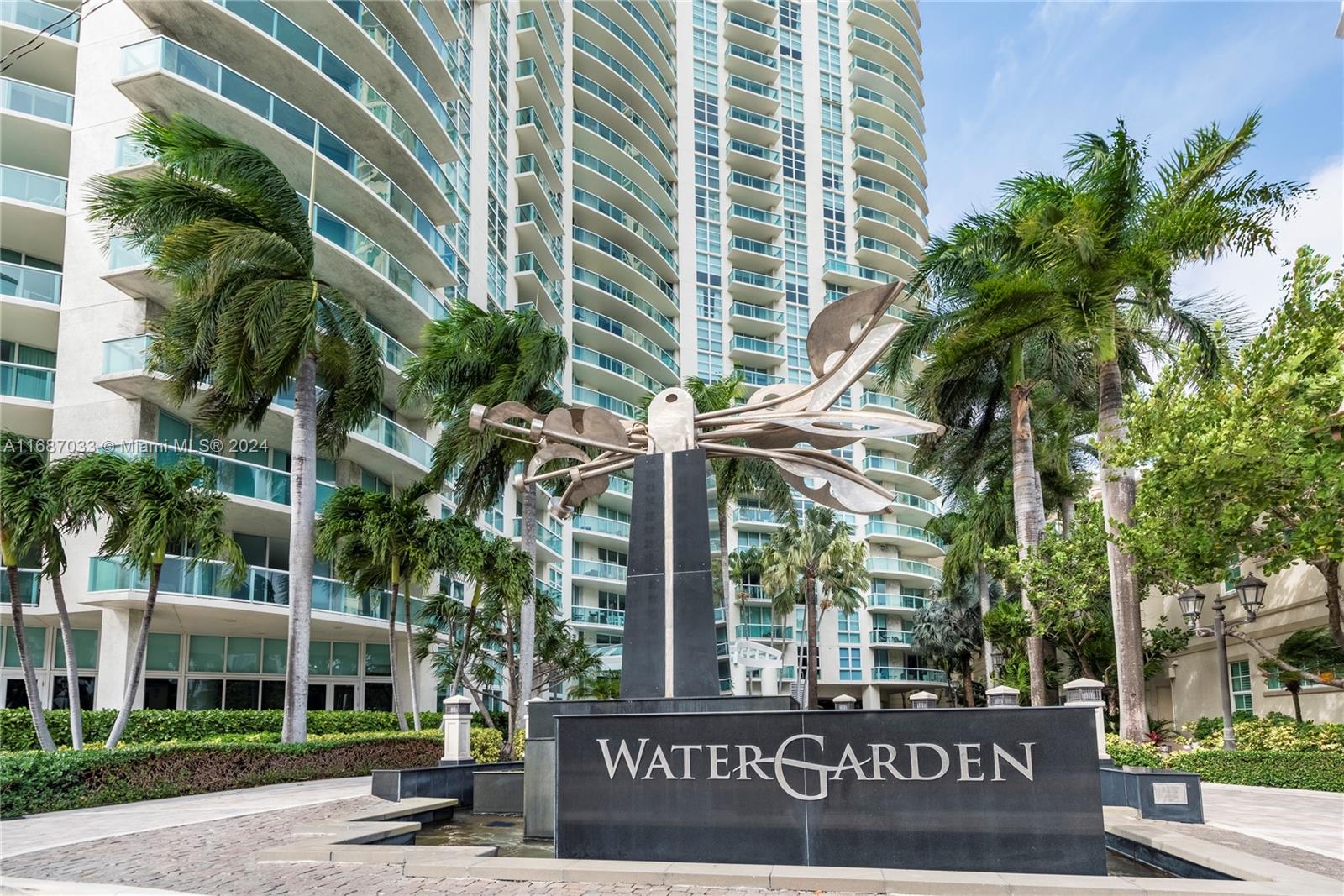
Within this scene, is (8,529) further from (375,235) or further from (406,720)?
(375,235)

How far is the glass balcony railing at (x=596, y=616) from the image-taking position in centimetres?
5391

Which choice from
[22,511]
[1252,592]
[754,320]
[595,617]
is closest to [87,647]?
[22,511]

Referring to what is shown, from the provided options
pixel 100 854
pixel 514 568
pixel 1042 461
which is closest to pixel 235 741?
pixel 514 568

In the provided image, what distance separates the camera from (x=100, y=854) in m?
10.6

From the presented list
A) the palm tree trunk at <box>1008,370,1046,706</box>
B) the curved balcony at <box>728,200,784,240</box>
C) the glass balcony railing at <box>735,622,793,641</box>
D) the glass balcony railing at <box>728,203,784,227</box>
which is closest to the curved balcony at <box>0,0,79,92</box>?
the palm tree trunk at <box>1008,370,1046,706</box>

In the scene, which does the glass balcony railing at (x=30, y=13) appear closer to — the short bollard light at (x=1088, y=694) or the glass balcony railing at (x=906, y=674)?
the short bollard light at (x=1088, y=694)

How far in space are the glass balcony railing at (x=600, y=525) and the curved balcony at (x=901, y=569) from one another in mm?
19415

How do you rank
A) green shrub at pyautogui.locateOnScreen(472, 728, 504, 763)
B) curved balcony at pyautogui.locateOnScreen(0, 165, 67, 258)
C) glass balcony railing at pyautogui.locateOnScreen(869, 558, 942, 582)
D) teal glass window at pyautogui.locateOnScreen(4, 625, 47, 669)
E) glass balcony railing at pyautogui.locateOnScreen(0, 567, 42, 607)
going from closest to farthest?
glass balcony railing at pyautogui.locateOnScreen(0, 567, 42, 607) < teal glass window at pyautogui.locateOnScreen(4, 625, 47, 669) < green shrub at pyautogui.locateOnScreen(472, 728, 504, 763) < curved balcony at pyautogui.locateOnScreen(0, 165, 67, 258) < glass balcony railing at pyautogui.locateOnScreen(869, 558, 942, 582)

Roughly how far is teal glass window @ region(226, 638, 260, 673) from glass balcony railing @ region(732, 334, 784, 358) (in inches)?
1792

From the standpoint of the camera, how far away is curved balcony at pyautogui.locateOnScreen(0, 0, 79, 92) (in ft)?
84.0

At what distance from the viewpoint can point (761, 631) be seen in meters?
64.8

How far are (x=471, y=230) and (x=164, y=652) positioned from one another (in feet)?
74.1

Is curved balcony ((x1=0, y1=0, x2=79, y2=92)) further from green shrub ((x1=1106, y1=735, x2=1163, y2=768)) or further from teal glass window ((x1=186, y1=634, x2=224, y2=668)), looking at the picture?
green shrub ((x1=1106, y1=735, x2=1163, y2=768))

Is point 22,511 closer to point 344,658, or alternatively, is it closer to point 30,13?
point 30,13
